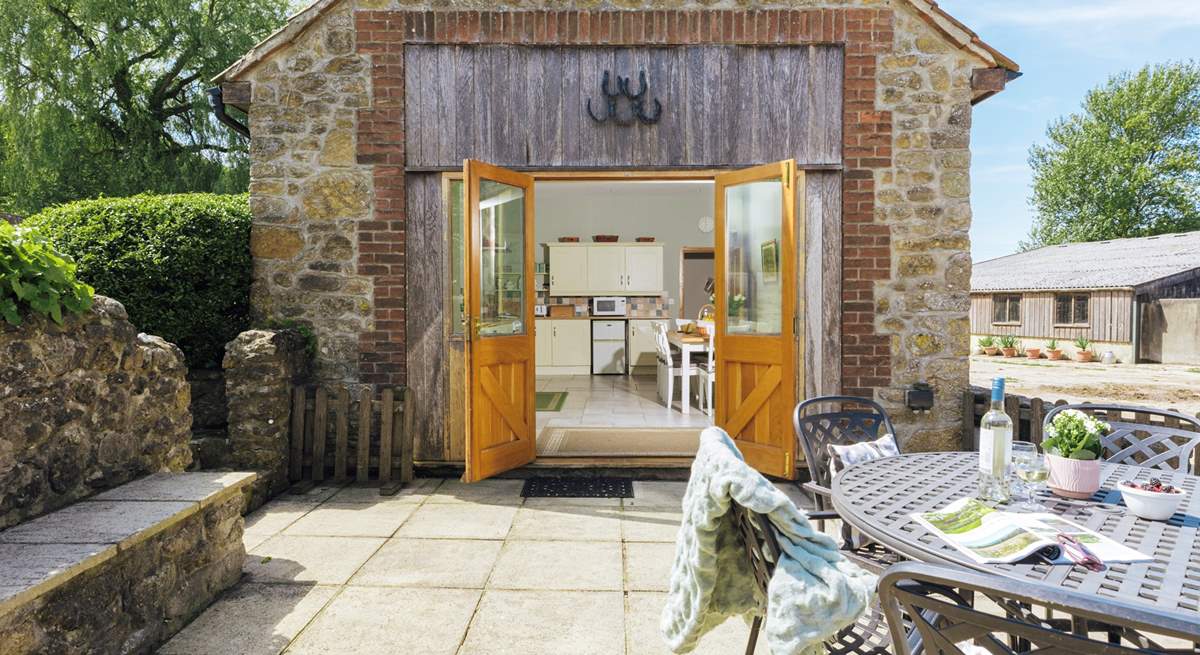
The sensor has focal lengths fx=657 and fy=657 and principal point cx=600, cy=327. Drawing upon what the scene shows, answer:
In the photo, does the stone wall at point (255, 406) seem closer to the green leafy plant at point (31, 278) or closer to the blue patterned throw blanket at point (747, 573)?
the green leafy plant at point (31, 278)

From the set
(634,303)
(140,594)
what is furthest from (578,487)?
(634,303)

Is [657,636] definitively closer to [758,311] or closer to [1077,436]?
[1077,436]

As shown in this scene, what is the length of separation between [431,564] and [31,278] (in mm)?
2062

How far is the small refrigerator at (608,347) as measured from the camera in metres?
11.0

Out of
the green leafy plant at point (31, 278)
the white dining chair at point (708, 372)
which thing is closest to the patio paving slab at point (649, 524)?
the white dining chair at point (708, 372)

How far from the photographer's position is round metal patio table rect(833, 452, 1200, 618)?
1460mm

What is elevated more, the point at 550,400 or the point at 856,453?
the point at 856,453

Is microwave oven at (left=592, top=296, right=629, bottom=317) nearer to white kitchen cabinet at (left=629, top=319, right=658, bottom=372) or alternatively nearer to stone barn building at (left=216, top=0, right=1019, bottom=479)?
white kitchen cabinet at (left=629, top=319, right=658, bottom=372)

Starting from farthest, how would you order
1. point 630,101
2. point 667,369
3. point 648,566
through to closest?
point 667,369 → point 630,101 → point 648,566

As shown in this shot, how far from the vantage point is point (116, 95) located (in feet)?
38.0

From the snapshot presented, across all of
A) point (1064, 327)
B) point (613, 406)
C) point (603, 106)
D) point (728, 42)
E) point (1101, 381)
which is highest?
point (728, 42)

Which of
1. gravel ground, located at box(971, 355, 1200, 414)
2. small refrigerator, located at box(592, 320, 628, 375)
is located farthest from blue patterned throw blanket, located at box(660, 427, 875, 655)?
gravel ground, located at box(971, 355, 1200, 414)

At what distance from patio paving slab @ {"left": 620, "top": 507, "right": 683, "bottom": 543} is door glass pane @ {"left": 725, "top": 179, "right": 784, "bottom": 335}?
166 centimetres

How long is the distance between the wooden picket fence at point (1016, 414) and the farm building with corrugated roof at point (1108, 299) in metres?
18.4
